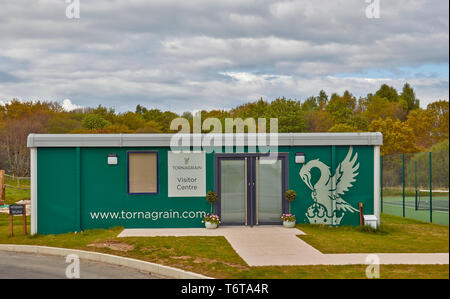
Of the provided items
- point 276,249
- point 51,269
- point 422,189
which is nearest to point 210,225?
point 276,249

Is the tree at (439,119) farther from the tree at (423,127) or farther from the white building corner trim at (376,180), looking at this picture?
the white building corner trim at (376,180)

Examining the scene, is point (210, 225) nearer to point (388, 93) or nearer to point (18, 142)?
point (18, 142)

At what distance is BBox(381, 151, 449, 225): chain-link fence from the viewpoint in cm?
1867

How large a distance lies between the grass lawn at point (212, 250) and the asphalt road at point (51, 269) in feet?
2.32

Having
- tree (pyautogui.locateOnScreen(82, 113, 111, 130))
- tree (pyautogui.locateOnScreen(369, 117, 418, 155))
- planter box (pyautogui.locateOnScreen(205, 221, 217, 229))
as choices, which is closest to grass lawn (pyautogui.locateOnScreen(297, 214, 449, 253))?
planter box (pyautogui.locateOnScreen(205, 221, 217, 229))

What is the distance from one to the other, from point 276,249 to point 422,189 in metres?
8.56

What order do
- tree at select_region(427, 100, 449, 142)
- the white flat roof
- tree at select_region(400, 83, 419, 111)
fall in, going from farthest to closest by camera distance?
tree at select_region(400, 83, 419, 111) < tree at select_region(427, 100, 449, 142) < the white flat roof

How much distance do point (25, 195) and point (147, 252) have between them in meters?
20.9

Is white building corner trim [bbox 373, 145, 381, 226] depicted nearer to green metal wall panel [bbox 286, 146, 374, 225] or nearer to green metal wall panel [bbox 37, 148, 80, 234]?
green metal wall panel [bbox 286, 146, 374, 225]

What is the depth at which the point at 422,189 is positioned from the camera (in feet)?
63.3

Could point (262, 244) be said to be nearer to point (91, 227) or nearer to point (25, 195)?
point (91, 227)

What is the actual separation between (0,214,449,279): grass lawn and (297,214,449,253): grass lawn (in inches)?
1.0

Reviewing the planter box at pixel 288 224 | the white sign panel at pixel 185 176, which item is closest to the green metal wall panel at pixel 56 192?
the white sign panel at pixel 185 176

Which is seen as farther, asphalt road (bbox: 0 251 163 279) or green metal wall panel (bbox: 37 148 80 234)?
green metal wall panel (bbox: 37 148 80 234)
